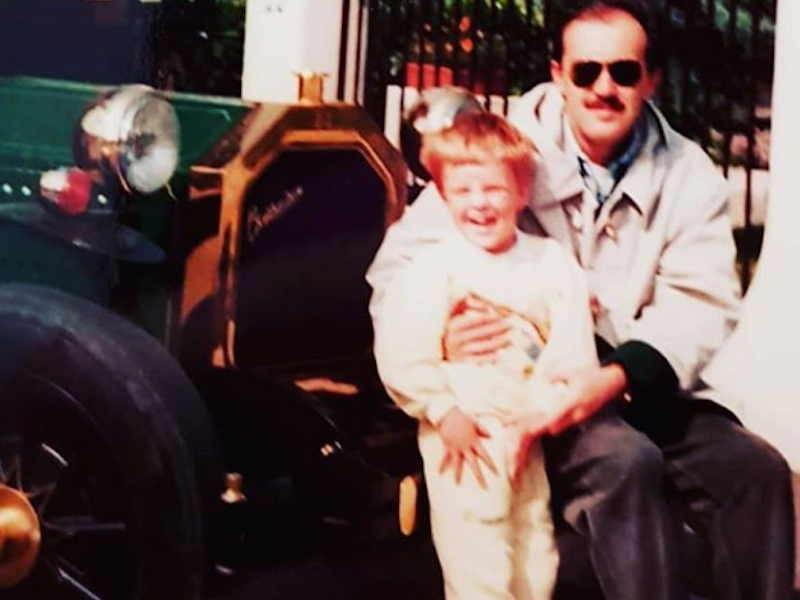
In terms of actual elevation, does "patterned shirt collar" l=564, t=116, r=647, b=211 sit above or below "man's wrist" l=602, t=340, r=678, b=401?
above

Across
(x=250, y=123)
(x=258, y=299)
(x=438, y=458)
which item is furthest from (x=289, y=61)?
(x=438, y=458)

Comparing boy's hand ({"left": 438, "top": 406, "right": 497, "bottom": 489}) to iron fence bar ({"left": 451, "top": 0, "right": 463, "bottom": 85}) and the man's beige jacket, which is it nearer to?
the man's beige jacket

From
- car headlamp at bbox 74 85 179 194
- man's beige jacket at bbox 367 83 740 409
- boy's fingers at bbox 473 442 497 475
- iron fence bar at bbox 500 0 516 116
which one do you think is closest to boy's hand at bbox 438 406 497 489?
boy's fingers at bbox 473 442 497 475

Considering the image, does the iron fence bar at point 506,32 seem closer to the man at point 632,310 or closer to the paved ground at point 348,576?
the man at point 632,310

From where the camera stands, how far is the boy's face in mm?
857

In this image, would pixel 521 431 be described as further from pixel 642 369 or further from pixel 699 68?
pixel 699 68

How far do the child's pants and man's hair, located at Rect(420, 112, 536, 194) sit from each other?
0.56 feet

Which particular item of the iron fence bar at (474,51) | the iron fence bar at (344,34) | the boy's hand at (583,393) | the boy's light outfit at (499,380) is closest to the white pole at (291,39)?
the iron fence bar at (344,34)

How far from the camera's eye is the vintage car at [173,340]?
0.95 meters

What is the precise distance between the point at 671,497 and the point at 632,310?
133mm

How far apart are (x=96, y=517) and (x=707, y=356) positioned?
471 millimetres

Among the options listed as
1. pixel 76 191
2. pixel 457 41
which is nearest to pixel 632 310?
pixel 457 41

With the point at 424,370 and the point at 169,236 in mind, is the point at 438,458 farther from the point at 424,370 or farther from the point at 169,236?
the point at 169,236

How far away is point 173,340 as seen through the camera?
999 millimetres
